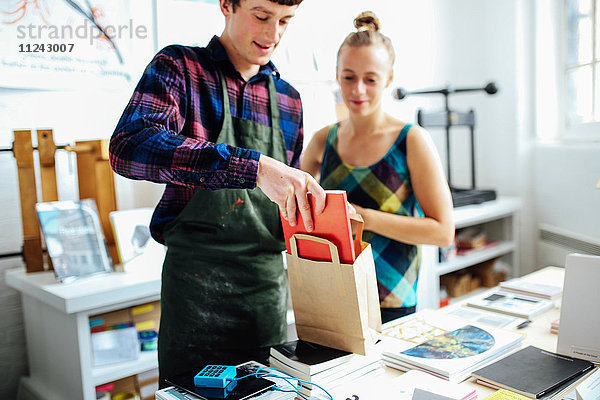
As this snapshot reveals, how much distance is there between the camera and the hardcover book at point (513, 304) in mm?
1476

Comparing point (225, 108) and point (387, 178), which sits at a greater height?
point (225, 108)

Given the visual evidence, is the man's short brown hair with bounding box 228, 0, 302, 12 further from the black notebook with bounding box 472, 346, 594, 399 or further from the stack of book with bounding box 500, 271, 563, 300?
the stack of book with bounding box 500, 271, 563, 300

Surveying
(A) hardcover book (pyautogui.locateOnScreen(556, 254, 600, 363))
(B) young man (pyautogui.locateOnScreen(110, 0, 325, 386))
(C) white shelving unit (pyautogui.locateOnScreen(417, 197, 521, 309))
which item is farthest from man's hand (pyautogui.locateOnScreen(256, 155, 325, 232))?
(C) white shelving unit (pyautogui.locateOnScreen(417, 197, 521, 309))

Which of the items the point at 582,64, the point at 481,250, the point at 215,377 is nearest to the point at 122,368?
the point at 215,377

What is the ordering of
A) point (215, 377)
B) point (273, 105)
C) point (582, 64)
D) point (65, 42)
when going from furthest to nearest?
1. point (582, 64)
2. point (65, 42)
3. point (273, 105)
4. point (215, 377)

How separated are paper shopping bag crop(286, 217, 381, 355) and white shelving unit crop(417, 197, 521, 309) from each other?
66.9 inches

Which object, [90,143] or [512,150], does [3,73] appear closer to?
[90,143]

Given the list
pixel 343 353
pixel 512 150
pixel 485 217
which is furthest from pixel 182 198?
pixel 512 150

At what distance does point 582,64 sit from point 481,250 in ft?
4.32

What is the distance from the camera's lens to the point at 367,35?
61.2 inches

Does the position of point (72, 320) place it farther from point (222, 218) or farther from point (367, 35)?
point (367, 35)

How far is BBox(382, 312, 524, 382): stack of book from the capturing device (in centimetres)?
110

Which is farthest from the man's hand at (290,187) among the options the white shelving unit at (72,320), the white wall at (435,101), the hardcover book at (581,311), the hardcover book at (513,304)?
the white wall at (435,101)

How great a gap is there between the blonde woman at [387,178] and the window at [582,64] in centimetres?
203
